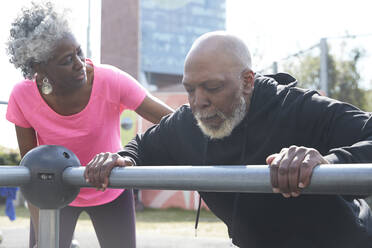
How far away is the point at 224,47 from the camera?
1890mm

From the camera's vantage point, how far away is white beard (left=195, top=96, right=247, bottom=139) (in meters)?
1.86

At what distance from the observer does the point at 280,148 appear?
183 cm

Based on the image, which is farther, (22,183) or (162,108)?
(162,108)

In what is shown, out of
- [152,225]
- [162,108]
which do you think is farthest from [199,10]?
[162,108]

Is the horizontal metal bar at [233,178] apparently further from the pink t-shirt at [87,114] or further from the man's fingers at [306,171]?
the pink t-shirt at [87,114]

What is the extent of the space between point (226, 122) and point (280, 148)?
216 millimetres

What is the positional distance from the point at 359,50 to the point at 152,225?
4.67 meters

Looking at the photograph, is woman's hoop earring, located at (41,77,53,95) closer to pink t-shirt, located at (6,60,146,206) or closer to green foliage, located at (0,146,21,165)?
pink t-shirt, located at (6,60,146,206)

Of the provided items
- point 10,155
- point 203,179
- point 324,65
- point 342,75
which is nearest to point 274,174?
point 203,179

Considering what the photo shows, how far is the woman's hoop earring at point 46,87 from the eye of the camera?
2.28 m

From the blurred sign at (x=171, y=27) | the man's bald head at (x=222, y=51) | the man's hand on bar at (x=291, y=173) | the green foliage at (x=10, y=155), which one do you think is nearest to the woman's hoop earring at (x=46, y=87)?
the man's bald head at (x=222, y=51)

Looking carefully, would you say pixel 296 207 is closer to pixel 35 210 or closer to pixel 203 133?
pixel 203 133

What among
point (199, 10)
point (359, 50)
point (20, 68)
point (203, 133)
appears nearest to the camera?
point (203, 133)

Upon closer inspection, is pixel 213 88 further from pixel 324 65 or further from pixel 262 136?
pixel 324 65
